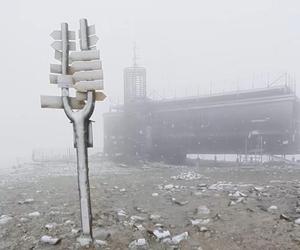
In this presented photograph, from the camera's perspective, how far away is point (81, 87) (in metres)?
4.67

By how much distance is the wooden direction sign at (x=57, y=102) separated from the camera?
4.75m

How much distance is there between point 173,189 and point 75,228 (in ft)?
14.0

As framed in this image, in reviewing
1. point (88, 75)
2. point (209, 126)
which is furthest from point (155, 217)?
point (209, 126)

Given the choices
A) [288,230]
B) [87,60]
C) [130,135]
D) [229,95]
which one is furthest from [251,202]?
[130,135]

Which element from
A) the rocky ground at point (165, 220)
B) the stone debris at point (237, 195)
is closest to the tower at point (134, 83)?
the rocky ground at point (165, 220)

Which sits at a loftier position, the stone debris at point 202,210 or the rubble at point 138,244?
the rubble at point 138,244

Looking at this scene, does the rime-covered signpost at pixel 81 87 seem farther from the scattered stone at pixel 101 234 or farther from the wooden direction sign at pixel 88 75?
the scattered stone at pixel 101 234

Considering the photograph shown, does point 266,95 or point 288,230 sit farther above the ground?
point 266,95

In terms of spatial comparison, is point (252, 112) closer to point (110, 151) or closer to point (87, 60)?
point (110, 151)

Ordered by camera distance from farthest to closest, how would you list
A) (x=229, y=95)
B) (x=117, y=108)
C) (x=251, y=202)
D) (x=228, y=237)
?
1. (x=117, y=108)
2. (x=229, y=95)
3. (x=251, y=202)
4. (x=228, y=237)

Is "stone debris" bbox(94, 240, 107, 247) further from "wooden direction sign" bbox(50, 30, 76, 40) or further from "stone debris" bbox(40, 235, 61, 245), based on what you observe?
"wooden direction sign" bbox(50, 30, 76, 40)

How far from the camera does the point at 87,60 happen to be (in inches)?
186

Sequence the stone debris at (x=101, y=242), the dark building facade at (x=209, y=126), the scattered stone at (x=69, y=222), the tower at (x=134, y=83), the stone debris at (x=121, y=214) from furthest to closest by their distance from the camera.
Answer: the tower at (x=134, y=83) → the dark building facade at (x=209, y=126) → the stone debris at (x=121, y=214) → the scattered stone at (x=69, y=222) → the stone debris at (x=101, y=242)

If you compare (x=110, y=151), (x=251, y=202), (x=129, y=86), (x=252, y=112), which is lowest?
(x=110, y=151)
